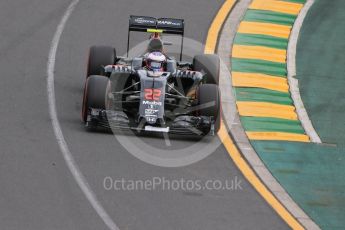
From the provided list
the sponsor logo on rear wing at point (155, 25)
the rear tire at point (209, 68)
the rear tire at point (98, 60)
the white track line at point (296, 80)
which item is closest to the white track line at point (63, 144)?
the rear tire at point (98, 60)

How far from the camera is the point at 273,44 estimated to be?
2680 cm

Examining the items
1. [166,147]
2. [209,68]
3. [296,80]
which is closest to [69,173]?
[166,147]

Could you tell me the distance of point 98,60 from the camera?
22.0 metres

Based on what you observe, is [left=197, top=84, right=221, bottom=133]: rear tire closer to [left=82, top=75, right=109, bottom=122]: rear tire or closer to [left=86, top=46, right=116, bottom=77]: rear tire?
[left=82, top=75, right=109, bottom=122]: rear tire

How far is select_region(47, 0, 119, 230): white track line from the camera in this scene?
656 inches

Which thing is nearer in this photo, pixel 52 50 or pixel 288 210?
pixel 288 210

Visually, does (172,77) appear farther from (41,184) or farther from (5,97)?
(41,184)

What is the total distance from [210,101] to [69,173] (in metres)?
3.47

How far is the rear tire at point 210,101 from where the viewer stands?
66.7ft

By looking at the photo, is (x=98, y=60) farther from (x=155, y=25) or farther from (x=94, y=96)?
(x=94, y=96)

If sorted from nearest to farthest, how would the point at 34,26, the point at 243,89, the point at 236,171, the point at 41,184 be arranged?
the point at 41,184
the point at 236,171
the point at 243,89
the point at 34,26

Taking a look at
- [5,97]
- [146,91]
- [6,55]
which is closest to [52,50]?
[6,55]

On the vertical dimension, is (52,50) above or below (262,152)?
above

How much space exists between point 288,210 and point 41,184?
12.9ft
